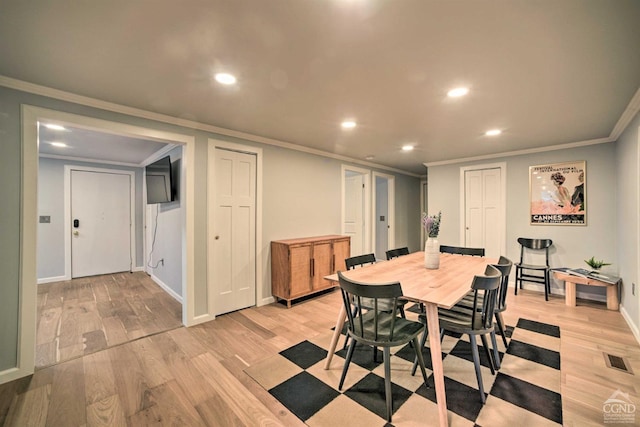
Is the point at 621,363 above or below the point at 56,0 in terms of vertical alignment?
below

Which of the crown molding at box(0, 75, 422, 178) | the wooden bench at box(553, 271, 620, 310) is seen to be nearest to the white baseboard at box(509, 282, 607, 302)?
the wooden bench at box(553, 271, 620, 310)

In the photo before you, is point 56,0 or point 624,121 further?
point 624,121

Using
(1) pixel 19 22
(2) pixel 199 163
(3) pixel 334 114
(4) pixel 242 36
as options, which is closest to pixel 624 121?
(3) pixel 334 114

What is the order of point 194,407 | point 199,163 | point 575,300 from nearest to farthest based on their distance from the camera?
point 194,407
point 199,163
point 575,300

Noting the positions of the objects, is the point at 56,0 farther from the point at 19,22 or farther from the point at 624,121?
the point at 624,121

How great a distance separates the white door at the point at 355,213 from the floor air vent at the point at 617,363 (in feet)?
11.8

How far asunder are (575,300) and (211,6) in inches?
202

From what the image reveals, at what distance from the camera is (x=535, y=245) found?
13.8ft

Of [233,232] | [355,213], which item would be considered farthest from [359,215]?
[233,232]

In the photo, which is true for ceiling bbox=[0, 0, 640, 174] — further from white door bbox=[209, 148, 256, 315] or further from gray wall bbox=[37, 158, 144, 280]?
gray wall bbox=[37, 158, 144, 280]

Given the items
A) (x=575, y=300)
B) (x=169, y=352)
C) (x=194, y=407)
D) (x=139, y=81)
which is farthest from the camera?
(x=575, y=300)

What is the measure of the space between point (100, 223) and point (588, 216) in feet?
27.2

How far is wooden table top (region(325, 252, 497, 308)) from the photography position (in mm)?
1706

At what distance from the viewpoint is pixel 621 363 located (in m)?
2.26
